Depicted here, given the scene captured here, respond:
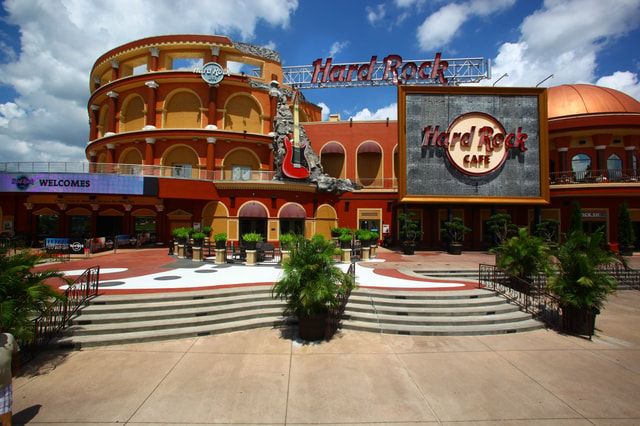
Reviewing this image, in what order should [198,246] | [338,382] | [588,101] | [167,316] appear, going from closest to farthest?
[338,382] → [167,316] → [198,246] → [588,101]

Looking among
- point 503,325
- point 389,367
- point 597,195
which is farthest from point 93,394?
point 597,195

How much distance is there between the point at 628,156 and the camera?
94.3ft

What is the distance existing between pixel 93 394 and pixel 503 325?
9.99 m

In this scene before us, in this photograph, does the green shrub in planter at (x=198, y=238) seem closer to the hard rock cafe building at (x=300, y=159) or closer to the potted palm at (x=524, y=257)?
the hard rock cafe building at (x=300, y=159)

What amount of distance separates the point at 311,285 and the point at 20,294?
6.11 metres

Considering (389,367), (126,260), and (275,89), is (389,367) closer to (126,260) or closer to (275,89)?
(126,260)

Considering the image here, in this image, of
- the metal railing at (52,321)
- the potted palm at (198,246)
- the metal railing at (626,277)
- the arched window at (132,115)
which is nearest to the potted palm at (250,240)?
the potted palm at (198,246)

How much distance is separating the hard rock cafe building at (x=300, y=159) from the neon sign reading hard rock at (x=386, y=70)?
0.21 m

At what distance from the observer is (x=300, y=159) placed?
2609 cm

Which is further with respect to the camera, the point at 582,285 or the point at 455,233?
the point at 455,233

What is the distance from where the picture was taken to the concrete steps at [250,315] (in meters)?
7.93

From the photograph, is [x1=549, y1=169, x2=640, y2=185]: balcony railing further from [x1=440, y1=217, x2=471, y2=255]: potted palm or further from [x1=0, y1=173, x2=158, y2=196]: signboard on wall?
[x1=0, y1=173, x2=158, y2=196]: signboard on wall

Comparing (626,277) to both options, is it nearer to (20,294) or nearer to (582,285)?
(582,285)

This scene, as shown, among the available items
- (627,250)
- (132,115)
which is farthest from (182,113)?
(627,250)
